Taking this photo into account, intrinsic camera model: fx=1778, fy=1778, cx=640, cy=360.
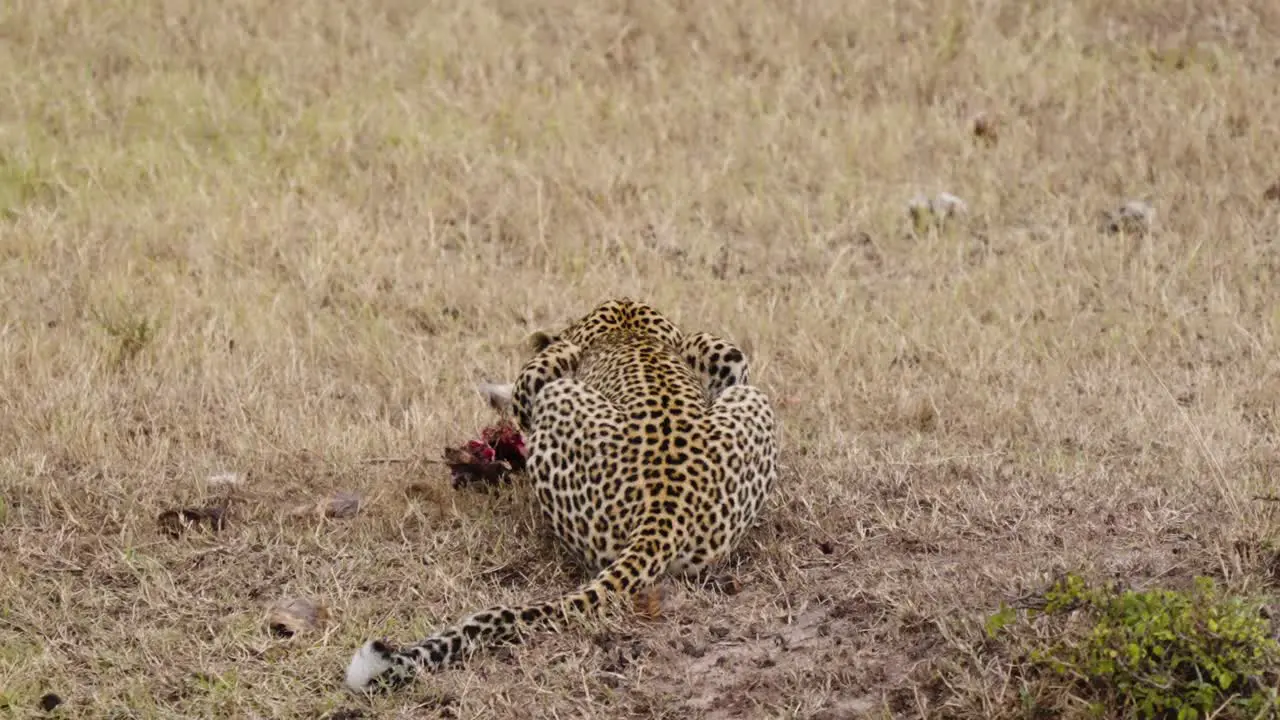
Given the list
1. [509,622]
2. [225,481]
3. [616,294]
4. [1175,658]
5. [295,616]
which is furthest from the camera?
[616,294]

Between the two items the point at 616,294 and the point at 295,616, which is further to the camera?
the point at 616,294

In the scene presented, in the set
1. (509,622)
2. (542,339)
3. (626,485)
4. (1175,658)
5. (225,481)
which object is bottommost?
(225,481)

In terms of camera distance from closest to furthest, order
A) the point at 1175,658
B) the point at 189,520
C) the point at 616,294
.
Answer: the point at 1175,658 → the point at 189,520 → the point at 616,294

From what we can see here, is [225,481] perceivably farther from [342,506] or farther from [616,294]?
[616,294]

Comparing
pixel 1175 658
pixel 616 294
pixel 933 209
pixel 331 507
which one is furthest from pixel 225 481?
pixel 933 209

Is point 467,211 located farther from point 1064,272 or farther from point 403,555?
point 403,555

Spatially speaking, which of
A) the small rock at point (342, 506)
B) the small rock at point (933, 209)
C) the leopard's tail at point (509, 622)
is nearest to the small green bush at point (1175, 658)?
the leopard's tail at point (509, 622)

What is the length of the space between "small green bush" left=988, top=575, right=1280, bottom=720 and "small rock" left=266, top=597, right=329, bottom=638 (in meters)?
2.31

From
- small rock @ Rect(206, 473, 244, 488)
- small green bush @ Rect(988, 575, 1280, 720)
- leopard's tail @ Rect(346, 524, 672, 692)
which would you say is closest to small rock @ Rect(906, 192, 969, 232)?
small rock @ Rect(206, 473, 244, 488)

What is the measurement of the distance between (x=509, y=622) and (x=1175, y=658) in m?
1.91

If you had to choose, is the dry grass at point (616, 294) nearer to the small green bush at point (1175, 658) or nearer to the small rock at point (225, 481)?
the small rock at point (225, 481)

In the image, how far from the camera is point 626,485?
5.73 metres

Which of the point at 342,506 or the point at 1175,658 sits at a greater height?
the point at 1175,658

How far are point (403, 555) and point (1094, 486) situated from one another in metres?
2.47
